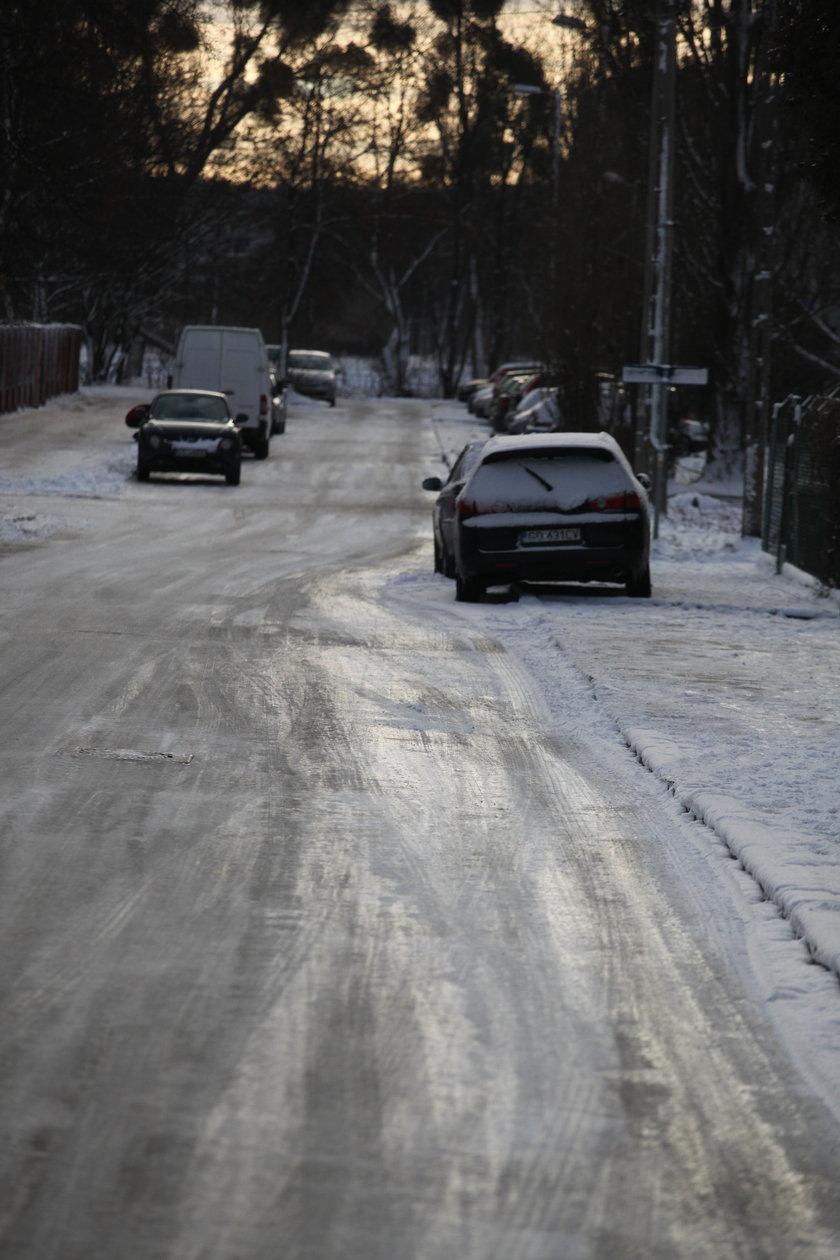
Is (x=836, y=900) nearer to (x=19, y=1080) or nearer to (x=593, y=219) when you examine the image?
(x=19, y=1080)

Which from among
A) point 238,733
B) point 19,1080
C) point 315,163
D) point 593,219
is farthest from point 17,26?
point 315,163

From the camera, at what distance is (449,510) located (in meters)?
18.5

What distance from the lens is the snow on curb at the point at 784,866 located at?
Answer: 5965 millimetres

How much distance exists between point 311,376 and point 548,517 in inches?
1908

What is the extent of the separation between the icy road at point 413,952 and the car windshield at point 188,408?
819 inches

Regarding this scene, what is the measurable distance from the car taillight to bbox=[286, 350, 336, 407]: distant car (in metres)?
47.9

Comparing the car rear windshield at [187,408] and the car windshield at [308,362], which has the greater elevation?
the car windshield at [308,362]

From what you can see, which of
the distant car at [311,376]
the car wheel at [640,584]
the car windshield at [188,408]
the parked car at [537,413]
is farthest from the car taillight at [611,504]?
the distant car at [311,376]

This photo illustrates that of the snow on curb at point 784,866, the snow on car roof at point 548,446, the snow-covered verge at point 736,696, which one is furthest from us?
the snow on car roof at point 548,446

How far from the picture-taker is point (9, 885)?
6215 millimetres

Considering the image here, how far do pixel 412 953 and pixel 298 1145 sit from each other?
157 centimetres

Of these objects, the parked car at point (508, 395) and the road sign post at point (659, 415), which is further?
the parked car at point (508, 395)

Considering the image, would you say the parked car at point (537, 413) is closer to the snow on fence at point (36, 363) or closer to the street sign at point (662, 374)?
the street sign at point (662, 374)

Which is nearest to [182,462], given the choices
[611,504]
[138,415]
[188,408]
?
[188,408]
